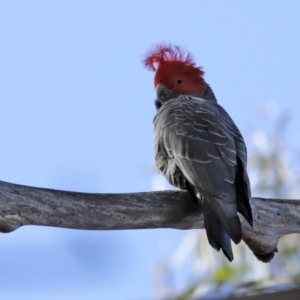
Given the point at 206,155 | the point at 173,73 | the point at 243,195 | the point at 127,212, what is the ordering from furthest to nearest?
1. the point at 173,73
2. the point at 206,155
3. the point at 243,195
4. the point at 127,212

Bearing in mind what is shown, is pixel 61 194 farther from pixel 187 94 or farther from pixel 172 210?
pixel 187 94

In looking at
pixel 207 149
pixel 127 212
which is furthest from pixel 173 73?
pixel 127 212

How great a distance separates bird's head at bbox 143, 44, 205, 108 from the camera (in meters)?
4.00

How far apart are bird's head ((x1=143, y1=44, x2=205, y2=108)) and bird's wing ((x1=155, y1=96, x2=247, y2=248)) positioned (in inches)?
13.2

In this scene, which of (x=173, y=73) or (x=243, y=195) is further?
(x=173, y=73)

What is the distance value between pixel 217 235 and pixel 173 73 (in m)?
1.49

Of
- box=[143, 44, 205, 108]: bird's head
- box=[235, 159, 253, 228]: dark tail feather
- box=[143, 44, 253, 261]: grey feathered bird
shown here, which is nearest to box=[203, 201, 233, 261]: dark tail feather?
box=[143, 44, 253, 261]: grey feathered bird

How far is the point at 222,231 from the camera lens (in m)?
2.78

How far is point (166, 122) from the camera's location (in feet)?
11.3

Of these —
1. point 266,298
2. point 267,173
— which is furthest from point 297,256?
point 266,298

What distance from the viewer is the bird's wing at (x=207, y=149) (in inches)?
113

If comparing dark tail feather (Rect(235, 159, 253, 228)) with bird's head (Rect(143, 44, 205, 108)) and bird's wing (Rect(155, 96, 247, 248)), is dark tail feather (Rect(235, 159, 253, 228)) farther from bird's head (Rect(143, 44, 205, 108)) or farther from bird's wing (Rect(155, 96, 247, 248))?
bird's head (Rect(143, 44, 205, 108))

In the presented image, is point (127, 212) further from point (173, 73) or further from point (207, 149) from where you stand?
point (173, 73)

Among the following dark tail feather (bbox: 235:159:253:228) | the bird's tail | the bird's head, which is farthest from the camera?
the bird's head
